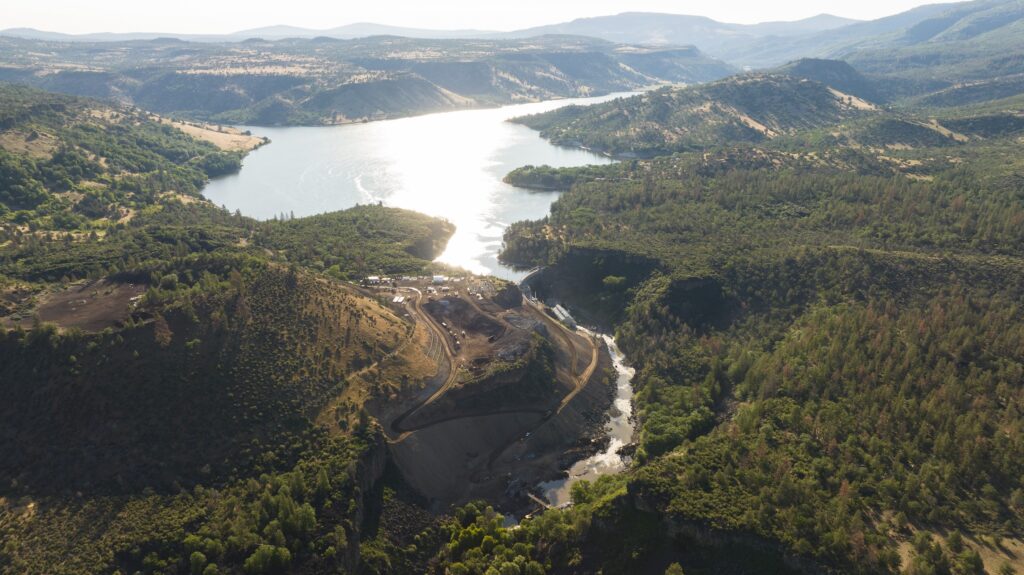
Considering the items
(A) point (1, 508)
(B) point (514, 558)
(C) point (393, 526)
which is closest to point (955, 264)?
(B) point (514, 558)

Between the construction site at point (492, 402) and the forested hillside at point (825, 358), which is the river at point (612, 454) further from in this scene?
the forested hillside at point (825, 358)

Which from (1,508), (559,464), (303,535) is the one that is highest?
(1,508)

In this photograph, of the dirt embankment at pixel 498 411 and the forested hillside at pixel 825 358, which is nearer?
the forested hillside at pixel 825 358

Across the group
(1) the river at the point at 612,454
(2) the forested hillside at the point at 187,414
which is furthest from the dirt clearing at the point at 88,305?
(1) the river at the point at 612,454

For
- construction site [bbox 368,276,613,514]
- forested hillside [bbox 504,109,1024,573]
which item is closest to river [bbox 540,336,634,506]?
construction site [bbox 368,276,613,514]

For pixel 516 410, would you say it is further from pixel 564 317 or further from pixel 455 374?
pixel 564 317

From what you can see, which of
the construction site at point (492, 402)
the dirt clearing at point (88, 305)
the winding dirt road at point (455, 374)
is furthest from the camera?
the winding dirt road at point (455, 374)

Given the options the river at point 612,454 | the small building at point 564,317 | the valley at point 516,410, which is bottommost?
the river at point 612,454

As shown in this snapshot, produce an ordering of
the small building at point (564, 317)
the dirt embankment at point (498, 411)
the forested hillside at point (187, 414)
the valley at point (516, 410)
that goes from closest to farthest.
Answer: the forested hillside at point (187, 414)
the valley at point (516, 410)
the dirt embankment at point (498, 411)
the small building at point (564, 317)

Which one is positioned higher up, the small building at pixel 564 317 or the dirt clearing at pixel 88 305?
the dirt clearing at pixel 88 305

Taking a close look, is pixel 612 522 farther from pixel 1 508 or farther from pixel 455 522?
pixel 1 508
